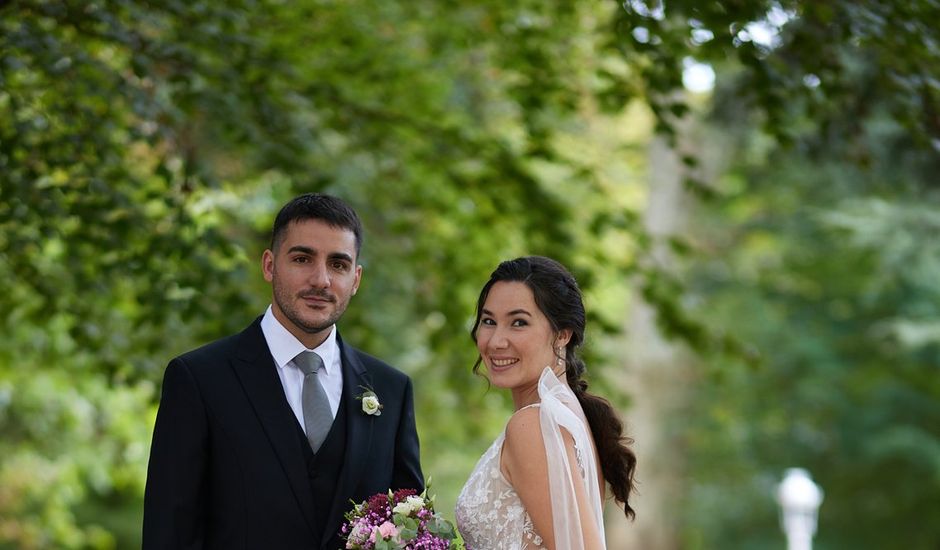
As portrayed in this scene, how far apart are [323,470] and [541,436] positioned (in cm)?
66

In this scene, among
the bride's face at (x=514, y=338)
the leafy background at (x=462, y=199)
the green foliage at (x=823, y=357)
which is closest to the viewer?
the bride's face at (x=514, y=338)

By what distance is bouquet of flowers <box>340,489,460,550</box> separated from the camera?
343cm

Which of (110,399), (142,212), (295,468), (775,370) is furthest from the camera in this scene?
(775,370)

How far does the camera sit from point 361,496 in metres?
3.72

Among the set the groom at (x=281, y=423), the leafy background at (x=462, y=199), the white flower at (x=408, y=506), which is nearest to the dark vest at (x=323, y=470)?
the groom at (x=281, y=423)

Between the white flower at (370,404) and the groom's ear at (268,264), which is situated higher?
the groom's ear at (268,264)

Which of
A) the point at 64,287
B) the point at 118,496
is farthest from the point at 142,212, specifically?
the point at 118,496

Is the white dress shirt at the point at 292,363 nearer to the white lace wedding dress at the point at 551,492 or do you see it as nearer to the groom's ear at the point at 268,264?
the groom's ear at the point at 268,264

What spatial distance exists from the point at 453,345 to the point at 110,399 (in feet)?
11.3

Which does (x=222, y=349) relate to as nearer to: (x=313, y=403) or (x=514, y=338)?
(x=313, y=403)

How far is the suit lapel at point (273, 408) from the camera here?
358 cm

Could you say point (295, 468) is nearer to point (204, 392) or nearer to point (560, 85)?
point (204, 392)

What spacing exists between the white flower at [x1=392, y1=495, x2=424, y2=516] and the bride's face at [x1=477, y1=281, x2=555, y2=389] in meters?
0.57

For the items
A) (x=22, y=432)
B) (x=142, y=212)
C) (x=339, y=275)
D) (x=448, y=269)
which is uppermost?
(x=22, y=432)
